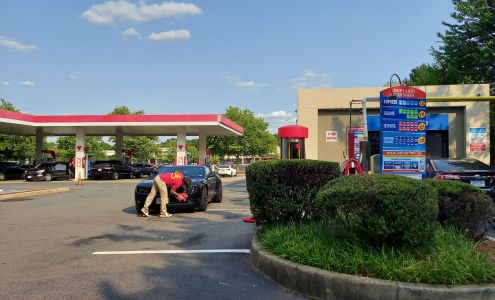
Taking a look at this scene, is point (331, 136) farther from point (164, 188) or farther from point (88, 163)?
point (88, 163)

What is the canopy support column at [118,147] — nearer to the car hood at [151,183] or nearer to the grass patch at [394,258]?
the car hood at [151,183]

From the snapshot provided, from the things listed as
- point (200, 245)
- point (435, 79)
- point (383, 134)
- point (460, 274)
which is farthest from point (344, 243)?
point (435, 79)

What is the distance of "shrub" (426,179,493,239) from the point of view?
5863 mm

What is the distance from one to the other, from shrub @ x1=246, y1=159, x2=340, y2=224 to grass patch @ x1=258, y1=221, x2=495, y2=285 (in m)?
0.78

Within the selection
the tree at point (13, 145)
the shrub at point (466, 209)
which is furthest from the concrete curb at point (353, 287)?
the tree at point (13, 145)

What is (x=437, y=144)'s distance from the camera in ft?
75.8

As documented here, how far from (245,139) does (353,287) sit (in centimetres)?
6257

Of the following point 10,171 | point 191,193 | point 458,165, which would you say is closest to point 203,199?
point 191,193

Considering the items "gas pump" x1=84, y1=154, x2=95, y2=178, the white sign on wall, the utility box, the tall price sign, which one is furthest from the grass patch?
"gas pump" x1=84, y1=154, x2=95, y2=178

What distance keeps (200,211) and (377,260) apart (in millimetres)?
8045

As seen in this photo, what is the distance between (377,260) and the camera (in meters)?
4.52

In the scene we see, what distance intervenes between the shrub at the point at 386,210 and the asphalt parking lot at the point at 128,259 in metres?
1.06

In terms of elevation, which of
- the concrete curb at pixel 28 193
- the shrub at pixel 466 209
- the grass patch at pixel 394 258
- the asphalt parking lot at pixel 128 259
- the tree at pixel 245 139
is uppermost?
the tree at pixel 245 139

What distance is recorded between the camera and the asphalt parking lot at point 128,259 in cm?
479
